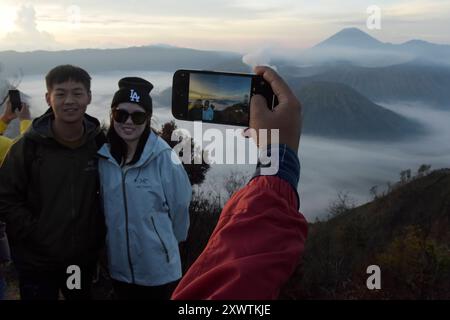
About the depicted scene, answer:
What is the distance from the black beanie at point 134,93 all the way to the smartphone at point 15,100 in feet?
3.09

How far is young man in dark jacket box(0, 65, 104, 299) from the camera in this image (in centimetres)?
258

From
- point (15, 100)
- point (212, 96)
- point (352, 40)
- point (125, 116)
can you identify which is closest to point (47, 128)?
point (125, 116)

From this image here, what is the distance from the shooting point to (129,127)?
2814 mm

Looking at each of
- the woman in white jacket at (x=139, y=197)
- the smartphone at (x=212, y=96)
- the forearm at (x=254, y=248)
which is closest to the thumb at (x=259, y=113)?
the forearm at (x=254, y=248)

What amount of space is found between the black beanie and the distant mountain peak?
122 metres

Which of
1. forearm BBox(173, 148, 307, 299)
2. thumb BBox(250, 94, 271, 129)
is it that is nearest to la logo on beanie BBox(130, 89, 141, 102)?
thumb BBox(250, 94, 271, 129)

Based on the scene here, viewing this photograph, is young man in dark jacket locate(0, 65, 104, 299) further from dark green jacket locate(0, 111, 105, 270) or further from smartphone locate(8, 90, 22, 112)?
smartphone locate(8, 90, 22, 112)

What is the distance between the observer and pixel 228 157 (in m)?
1.34

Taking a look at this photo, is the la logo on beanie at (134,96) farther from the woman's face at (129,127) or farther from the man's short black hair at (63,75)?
the man's short black hair at (63,75)

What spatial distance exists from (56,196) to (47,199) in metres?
0.05

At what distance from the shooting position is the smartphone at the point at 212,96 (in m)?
1.67

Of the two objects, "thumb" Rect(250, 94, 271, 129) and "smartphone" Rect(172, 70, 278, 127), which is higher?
"smartphone" Rect(172, 70, 278, 127)
